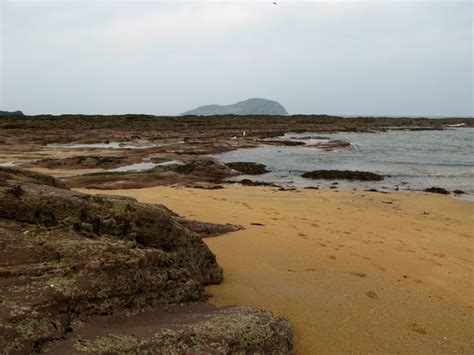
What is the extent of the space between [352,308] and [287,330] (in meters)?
1.29

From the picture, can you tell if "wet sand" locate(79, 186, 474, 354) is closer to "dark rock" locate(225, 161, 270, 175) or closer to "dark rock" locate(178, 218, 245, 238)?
"dark rock" locate(178, 218, 245, 238)

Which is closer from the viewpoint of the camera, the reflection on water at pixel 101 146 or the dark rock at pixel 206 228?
the dark rock at pixel 206 228

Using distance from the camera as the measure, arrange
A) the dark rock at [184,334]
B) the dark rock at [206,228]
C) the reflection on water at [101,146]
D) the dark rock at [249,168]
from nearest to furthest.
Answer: the dark rock at [184,334], the dark rock at [206,228], the dark rock at [249,168], the reflection on water at [101,146]

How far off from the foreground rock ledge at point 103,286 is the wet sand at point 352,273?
83 centimetres

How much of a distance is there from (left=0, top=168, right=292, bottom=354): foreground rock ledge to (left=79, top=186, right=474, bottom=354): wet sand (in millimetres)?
831

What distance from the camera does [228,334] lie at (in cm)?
348

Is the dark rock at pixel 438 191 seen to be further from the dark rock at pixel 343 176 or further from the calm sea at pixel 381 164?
the dark rock at pixel 343 176

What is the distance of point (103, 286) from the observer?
3676 millimetres

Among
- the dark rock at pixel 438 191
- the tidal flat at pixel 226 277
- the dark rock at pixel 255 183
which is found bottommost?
the dark rock at pixel 438 191

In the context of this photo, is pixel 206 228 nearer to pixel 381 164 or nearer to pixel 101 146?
pixel 381 164

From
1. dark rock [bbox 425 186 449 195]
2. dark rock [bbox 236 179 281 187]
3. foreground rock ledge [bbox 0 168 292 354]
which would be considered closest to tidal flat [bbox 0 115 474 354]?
foreground rock ledge [bbox 0 168 292 354]

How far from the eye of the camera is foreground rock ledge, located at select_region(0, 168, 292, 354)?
316 centimetres

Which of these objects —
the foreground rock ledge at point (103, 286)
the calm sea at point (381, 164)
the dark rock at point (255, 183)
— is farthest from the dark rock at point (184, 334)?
the calm sea at point (381, 164)

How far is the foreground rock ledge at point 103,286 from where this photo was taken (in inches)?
125
